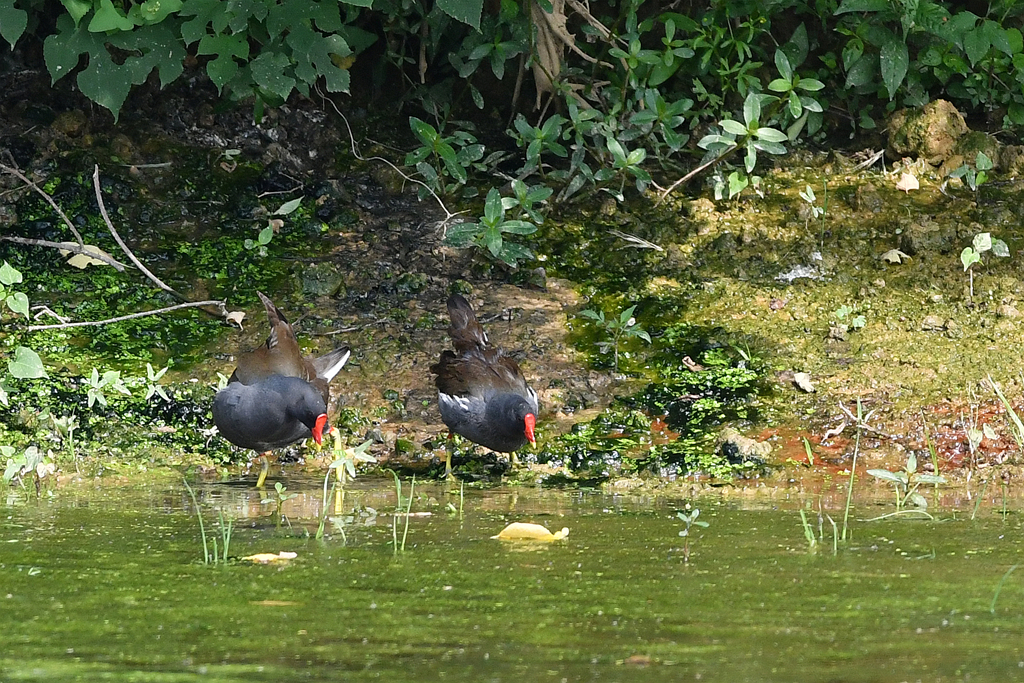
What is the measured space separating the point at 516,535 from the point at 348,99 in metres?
5.15

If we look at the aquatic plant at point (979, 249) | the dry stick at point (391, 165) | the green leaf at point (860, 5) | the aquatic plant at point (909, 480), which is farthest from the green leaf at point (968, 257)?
the dry stick at point (391, 165)

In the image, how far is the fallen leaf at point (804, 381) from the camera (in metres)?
6.40

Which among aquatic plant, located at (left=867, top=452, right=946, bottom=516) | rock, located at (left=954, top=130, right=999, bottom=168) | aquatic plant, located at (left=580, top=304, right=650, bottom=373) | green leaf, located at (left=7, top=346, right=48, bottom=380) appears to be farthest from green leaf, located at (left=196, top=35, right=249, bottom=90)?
rock, located at (left=954, top=130, right=999, bottom=168)

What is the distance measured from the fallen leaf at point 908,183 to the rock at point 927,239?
0.51 m

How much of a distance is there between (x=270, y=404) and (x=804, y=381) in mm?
2568

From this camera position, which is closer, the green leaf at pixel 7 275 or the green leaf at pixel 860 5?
the green leaf at pixel 7 275

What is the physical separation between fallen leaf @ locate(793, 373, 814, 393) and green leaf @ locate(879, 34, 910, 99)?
2248 mm

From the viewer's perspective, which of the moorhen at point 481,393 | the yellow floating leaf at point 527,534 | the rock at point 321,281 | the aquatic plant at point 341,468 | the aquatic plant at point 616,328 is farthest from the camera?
the rock at point 321,281

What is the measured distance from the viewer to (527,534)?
14.4 ft

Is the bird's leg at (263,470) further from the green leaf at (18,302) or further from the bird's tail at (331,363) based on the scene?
the green leaf at (18,302)

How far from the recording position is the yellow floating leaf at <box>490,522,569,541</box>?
14.4 feet

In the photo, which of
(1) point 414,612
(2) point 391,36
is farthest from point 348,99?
(1) point 414,612

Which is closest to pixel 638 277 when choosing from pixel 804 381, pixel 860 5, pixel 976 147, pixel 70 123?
pixel 804 381

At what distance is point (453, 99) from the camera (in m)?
8.73
